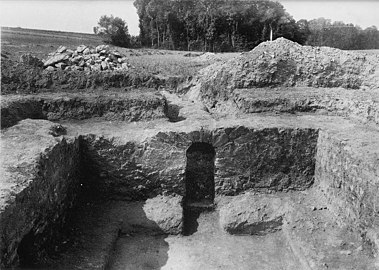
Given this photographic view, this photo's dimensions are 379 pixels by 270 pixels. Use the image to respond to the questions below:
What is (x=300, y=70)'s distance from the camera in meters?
11.9

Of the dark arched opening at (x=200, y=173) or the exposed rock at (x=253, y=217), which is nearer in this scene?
the exposed rock at (x=253, y=217)

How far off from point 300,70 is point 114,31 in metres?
26.8

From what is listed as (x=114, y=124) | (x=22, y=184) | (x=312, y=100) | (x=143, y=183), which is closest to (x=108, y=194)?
(x=143, y=183)

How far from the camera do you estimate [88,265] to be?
20.4 ft

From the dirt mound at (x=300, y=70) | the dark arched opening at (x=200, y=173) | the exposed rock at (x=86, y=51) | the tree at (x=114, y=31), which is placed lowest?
the dark arched opening at (x=200, y=173)

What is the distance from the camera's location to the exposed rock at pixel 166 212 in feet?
25.2

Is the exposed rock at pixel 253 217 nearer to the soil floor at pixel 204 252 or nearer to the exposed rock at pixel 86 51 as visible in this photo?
the soil floor at pixel 204 252

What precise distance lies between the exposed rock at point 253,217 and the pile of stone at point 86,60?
9714 millimetres

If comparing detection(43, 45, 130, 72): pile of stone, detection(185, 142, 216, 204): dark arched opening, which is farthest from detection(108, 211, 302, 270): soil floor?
detection(43, 45, 130, 72): pile of stone

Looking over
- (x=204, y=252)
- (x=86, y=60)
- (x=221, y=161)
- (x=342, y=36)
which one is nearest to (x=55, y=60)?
(x=86, y=60)

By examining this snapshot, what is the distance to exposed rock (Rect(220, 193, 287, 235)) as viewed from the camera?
7824 millimetres

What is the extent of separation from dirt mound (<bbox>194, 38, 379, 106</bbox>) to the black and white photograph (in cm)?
4

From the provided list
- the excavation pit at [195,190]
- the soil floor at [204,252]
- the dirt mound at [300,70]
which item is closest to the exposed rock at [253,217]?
the excavation pit at [195,190]

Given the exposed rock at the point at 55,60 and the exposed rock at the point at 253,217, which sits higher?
the exposed rock at the point at 55,60
